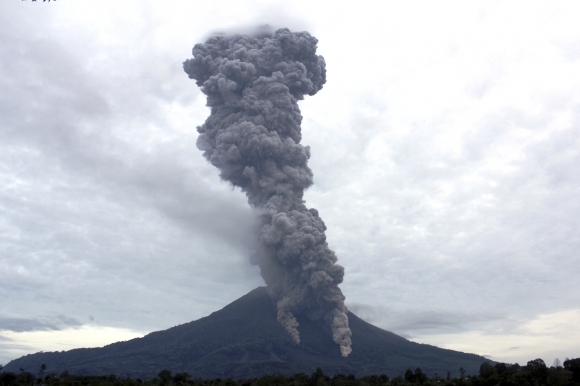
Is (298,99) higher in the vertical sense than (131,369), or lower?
higher

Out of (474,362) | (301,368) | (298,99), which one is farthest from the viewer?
(474,362)

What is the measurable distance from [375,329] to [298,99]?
4930 cm

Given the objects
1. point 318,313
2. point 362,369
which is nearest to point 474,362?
point 362,369

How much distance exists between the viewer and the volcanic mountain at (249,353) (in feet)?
305

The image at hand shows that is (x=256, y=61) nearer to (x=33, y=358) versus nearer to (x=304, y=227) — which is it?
(x=304, y=227)

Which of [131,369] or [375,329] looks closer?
[131,369]

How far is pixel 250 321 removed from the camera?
10962cm

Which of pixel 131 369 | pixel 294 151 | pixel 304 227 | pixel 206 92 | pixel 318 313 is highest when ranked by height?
pixel 206 92

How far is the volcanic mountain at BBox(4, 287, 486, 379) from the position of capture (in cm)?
9294

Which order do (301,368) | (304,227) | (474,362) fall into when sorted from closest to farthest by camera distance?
(304,227), (301,368), (474,362)

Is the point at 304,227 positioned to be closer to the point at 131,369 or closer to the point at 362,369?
the point at 362,369

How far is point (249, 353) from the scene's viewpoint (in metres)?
99.0

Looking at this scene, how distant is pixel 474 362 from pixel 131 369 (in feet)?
204

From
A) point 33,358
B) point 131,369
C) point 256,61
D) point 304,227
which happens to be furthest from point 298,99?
point 33,358
